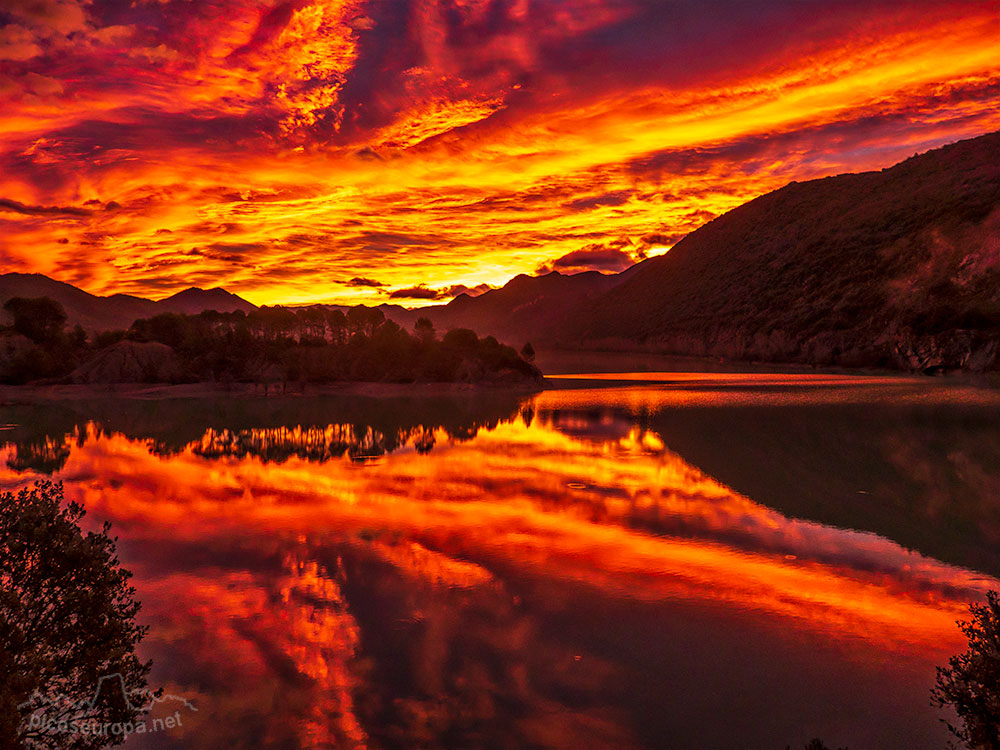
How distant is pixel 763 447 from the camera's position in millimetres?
46812

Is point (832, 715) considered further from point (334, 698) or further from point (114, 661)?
point (114, 661)

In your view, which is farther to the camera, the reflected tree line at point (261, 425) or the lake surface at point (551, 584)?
the reflected tree line at point (261, 425)

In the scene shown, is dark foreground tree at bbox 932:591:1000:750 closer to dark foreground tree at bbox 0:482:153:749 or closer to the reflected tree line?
dark foreground tree at bbox 0:482:153:749

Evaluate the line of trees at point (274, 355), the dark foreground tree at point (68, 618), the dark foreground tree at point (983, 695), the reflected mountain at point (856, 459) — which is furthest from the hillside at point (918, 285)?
the dark foreground tree at point (68, 618)

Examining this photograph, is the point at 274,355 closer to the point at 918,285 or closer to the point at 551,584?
the point at 551,584

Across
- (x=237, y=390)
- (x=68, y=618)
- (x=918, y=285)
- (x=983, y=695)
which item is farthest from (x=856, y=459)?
(x=918, y=285)

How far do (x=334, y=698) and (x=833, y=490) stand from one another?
95.2ft

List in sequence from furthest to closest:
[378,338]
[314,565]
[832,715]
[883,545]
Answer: [378,338] → [883,545] → [314,565] → [832,715]

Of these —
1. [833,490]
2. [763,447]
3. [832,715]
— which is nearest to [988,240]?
[763,447]

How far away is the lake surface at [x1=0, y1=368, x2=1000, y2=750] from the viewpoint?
40.6ft

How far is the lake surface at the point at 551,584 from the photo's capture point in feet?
40.6
